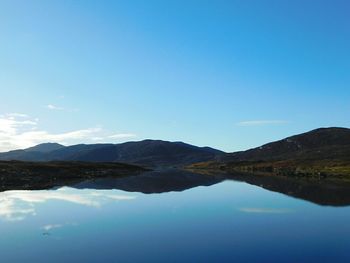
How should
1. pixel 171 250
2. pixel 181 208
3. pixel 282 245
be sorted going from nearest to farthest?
pixel 171 250 → pixel 282 245 → pixel 181 208

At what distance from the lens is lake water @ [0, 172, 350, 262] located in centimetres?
2909

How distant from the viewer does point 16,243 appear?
106 feet

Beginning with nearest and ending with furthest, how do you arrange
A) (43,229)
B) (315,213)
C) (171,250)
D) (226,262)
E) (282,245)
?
(226,262) < (171,250) < (282,245) < (43,229) < (315,213)

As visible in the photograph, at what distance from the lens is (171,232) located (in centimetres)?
3809

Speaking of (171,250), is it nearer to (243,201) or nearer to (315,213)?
(315,213)

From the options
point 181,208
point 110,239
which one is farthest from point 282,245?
point 181,208

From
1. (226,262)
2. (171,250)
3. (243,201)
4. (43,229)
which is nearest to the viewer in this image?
(226,262)

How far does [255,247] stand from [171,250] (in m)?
6.09

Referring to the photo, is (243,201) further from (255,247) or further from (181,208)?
(255,247)

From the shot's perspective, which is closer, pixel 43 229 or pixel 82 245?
pixel 82 245

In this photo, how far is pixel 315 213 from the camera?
51781 mm

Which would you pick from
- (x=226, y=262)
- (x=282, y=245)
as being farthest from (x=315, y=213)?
(x=226, y=262)

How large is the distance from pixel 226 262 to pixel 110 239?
11.0 metres

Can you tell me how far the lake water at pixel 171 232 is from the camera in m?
29.1
